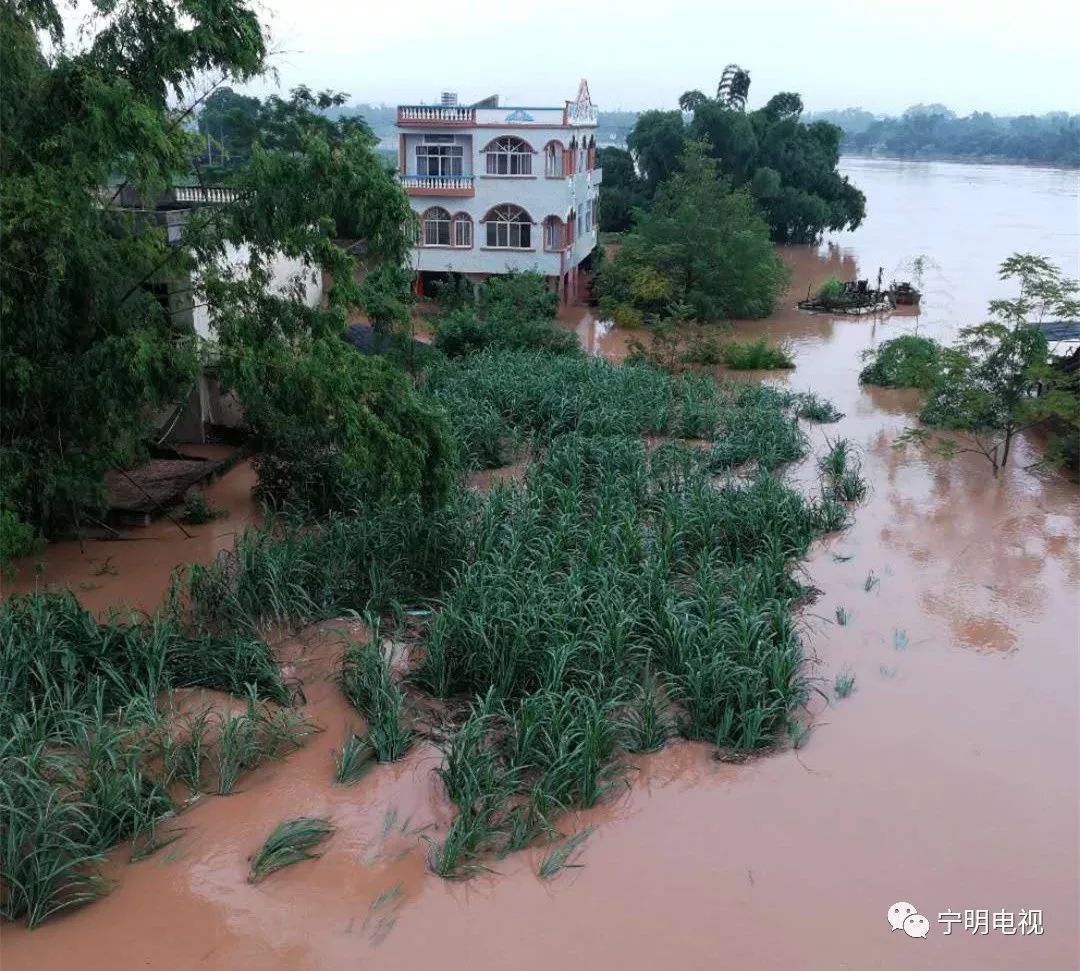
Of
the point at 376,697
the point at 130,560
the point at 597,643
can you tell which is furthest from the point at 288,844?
the point at 130,560

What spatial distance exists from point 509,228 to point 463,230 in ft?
3.37

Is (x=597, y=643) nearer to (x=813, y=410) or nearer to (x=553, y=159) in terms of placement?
(x=813, y=410)

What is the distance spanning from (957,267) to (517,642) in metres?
29.2

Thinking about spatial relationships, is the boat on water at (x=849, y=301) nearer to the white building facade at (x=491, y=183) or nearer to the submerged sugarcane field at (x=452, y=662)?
the white building facade at (x=491, y=183)

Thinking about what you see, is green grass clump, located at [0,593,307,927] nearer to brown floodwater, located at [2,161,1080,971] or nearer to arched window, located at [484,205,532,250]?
brown floodwater, located at [2,161,1080,971]

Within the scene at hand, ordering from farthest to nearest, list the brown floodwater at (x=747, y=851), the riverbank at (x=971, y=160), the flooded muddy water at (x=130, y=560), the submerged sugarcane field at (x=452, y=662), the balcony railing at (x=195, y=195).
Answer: the riverbank at (x=971, y=160)
the balcony railing at (x=195, y=195)
the flooded muddy water at (x=130, y=560)
the submerged sugarcane field at (x=452, y=662)
the brown floodwater at (x=747, y=851)

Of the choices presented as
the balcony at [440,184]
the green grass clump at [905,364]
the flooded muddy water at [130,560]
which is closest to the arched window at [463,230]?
the balcony at [440,184]

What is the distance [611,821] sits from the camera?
5824 millimetres

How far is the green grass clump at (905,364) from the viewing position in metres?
12.6

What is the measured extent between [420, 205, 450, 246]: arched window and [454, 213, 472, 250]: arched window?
0.20 metres

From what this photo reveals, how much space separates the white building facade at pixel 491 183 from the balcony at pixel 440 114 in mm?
21

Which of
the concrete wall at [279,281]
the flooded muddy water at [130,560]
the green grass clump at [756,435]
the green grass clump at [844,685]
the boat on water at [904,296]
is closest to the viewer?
the green grass clump at [844,685]

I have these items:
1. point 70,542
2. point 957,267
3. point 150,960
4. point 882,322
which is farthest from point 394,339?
point 957,267

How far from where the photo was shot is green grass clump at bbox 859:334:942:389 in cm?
1262
